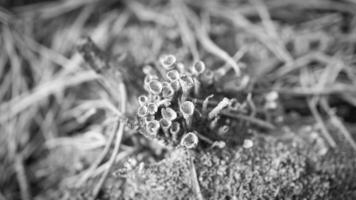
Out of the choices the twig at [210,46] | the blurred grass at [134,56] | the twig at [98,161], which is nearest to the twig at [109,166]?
the twig at [98,161]

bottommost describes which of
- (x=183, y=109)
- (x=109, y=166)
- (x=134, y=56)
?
(x=109, y=166)

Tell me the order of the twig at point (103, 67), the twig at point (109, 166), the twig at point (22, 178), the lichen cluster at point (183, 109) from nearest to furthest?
the lichen cluster at point (183, 109)
the twig at point (109, 166)
the twig at point (103, 67)
the twig at point (22, 178)

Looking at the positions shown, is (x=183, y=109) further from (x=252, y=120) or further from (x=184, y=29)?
(x=184, y=29)

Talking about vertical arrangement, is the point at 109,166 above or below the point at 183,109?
below

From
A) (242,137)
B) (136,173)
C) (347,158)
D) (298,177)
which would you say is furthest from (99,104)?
(347,158)

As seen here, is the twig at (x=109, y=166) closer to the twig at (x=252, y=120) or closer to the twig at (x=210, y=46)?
the twig at (x=252, y=120)

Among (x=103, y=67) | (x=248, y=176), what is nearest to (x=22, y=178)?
(x=103, y=67)

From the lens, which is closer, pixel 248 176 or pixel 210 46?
pixel 248 176

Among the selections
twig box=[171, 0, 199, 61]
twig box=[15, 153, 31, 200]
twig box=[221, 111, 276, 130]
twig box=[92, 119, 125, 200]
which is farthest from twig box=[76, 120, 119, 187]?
twig box=[171, 0, 199, 61]
